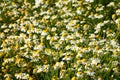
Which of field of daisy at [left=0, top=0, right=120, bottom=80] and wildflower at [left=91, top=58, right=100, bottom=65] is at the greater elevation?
field of daisy at [left=0, top=0, right=120, bottom=80]

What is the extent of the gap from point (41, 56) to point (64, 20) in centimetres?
97

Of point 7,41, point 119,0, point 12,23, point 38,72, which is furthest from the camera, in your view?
point 12,23

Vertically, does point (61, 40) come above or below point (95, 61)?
above

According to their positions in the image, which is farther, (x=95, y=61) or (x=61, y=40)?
(x=61, y=40)

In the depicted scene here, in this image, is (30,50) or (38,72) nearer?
(38,72)

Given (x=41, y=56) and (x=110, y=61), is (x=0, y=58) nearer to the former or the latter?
(x=41, y=56)

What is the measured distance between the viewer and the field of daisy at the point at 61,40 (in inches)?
182

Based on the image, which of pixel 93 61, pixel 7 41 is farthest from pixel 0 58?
pixel 93 61

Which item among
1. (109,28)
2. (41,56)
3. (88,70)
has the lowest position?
(88,70)

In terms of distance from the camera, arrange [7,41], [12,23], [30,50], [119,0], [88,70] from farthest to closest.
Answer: [12,23] → [119,0] → [7,41] → [30,50] → [88,70]

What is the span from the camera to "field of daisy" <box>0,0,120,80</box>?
4625 millimetres

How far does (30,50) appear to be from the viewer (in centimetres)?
532

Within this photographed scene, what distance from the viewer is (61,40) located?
17.3ft

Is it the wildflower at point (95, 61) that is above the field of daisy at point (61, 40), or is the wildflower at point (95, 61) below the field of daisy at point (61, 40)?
below
